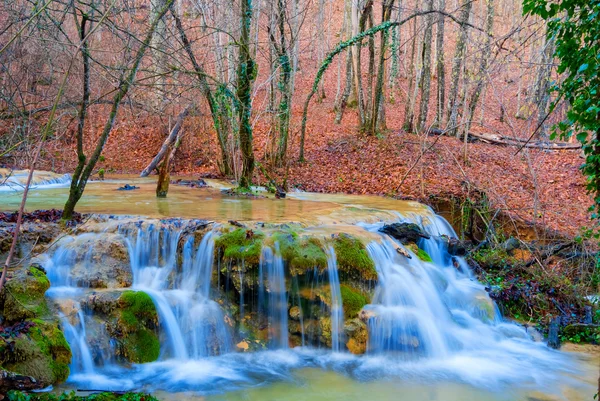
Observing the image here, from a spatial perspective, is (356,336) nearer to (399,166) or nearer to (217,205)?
(217,205)

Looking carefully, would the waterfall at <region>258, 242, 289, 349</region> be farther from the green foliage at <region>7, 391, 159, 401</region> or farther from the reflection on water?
the green foliage at <region>7, 391, 159, 401</region>

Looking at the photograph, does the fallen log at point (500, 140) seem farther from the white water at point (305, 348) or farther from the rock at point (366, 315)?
the rock at point (366, 315)

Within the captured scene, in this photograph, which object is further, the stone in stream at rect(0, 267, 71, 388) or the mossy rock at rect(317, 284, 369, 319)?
the mossy rock at rect(317, 284, 369, 319)

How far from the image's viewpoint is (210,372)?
595 centimetres

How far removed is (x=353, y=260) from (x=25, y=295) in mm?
4466

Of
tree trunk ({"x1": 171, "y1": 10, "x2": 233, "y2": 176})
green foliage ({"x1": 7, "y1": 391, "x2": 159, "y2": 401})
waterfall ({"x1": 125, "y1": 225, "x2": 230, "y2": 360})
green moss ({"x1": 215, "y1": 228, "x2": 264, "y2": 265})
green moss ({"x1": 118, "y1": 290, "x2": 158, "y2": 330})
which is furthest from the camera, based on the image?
tree trunk ({"x1": 171, "y1": 10, "x2": 233, "y2": 176})

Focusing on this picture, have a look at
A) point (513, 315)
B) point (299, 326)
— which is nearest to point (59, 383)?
point (299, 326)

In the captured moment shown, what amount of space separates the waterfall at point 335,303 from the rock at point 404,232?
2027 millimetres

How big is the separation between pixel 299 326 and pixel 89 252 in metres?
3.32

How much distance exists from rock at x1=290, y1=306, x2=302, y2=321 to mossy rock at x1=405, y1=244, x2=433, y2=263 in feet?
8.84

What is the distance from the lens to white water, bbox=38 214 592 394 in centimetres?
581

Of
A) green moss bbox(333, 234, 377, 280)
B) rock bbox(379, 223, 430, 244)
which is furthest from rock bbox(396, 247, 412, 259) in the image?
green moss bbox(333, 234, 377, 280)

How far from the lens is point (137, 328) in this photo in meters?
6.06

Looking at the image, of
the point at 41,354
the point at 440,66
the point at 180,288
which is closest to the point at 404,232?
the point at 180,288
